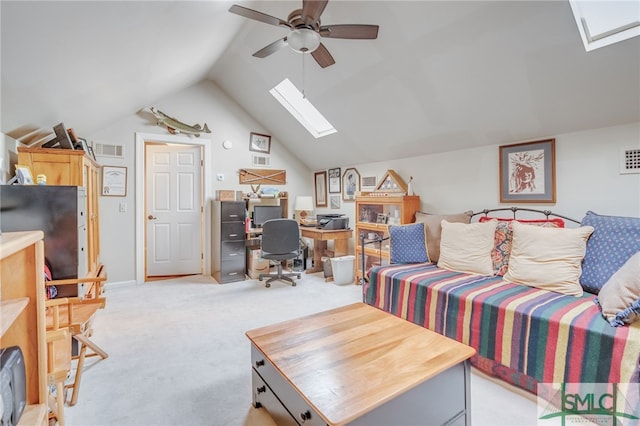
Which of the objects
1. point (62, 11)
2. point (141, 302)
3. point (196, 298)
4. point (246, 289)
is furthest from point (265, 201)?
point (62, 11)

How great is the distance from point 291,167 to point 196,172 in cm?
158

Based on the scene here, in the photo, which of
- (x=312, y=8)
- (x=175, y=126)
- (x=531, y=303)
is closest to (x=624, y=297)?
(x=531, y=303)

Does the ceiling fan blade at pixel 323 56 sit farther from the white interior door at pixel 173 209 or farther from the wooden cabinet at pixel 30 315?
the white interior door at pixel 173 209

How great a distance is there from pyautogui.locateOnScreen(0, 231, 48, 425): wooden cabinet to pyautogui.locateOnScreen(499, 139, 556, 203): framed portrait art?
11.0ft

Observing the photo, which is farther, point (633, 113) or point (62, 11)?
point (633, 113)

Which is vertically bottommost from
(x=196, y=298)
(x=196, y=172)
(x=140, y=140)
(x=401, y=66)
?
(x=196, y=298)

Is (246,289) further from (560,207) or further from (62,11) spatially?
(560,207)

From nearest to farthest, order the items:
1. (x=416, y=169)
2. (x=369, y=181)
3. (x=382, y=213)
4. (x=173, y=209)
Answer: (x=416, y=169), (x=382, y=213), (x=369, y=181), (x=173, y=209)

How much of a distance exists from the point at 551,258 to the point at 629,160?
0.99 metres

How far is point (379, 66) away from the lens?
2.90m

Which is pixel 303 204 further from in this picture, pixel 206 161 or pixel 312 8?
pixel 312 8

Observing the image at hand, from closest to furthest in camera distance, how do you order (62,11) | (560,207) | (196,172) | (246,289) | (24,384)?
(24,384)
(62,11)
(560,207)
(246,289)
(196,172)

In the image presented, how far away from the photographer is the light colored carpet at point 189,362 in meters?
1.64

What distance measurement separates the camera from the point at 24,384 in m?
0.87
